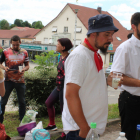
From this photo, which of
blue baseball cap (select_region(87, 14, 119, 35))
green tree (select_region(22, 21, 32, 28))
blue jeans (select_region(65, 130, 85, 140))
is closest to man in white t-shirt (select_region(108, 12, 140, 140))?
blue baseball cap (select_region(87, 14, 119, 35))

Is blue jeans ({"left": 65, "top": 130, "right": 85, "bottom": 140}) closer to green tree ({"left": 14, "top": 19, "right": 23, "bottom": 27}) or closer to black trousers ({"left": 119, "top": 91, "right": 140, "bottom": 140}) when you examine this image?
black trousers ({"left": 119, "top": 91, "right": 140, "bottom": 140})

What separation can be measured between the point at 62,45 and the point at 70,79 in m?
2.41

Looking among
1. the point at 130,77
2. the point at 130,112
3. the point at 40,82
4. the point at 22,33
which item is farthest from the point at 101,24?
the point at 22,33

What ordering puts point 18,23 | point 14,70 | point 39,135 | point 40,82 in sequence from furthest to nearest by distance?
point 18,23 < point 40,82 < point 14,70 < point 39,135

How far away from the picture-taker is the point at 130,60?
256 cm

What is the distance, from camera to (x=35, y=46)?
1674 inches

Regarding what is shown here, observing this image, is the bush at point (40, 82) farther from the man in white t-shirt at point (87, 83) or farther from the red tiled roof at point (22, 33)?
the red tiled roof at point (22, 33)

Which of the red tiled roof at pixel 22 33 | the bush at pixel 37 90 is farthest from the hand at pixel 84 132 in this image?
the red tiled roof at pixel 22 33

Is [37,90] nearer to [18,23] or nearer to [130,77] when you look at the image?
[130,77]

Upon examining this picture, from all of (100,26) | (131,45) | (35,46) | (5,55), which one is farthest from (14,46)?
(35,46)

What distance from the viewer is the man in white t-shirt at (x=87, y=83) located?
1745 millimetres

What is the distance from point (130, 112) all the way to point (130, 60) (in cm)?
65

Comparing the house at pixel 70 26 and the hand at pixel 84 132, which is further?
the house at pixel 70 26

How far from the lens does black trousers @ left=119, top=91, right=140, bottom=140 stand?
2.61 meters
